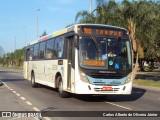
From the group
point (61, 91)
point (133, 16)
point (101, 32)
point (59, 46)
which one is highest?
point (133, 16)

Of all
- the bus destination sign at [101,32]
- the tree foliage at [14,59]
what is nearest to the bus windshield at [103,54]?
the bus destination sign at [101,32]

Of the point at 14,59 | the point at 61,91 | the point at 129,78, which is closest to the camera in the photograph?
the point at 129,78

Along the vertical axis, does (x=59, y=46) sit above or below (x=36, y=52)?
above

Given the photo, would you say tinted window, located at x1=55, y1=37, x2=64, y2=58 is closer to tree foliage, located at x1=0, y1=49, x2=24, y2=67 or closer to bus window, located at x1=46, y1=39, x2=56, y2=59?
bus window, located at x1=46, y1=39, x2=56, y2=59

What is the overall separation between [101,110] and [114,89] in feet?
7.59

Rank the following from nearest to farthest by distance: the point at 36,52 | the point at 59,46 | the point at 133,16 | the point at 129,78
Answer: the point at 129,78 < the point at 59,46 < the point at 36,52 < the point at 133,16

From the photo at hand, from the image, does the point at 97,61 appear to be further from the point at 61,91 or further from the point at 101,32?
the point at 61,91

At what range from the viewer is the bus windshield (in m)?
15.5

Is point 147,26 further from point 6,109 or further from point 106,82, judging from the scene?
point 6,109

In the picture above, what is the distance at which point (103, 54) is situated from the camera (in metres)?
15.5

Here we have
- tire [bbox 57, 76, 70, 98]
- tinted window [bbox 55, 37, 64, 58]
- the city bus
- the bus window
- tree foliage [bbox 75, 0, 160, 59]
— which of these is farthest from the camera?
tree foliage [bbox 75, 0, 160, 59]

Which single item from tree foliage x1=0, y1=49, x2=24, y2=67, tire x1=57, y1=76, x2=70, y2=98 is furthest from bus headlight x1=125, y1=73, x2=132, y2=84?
tree foliage x1=0, y1=49, x2=24, y2=67

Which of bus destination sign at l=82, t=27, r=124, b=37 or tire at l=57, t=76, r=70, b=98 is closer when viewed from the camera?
bus destination sign at l=82, t=27, r=124, b=37

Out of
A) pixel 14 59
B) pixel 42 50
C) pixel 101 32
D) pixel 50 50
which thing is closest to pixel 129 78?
pixel 101 32
